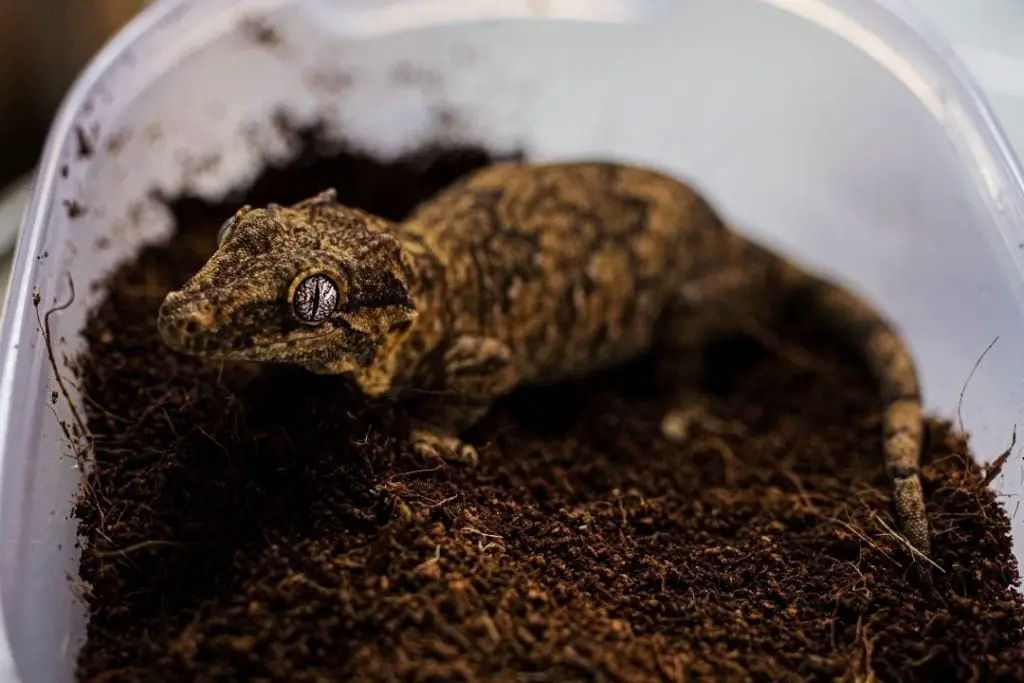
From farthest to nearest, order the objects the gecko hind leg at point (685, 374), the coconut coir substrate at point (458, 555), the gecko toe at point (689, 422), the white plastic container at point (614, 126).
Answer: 1. the gecko hind leg at point (685, 374)
2. the gecko toe at point (689, 422)
3. the white plastic container at point (614, 126)
4. the coconut coir substrate at point (458, 555)

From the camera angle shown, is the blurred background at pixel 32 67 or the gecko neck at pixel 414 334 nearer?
the gecko neck at pixel 414 334

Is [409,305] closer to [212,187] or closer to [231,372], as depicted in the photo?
[231,372]

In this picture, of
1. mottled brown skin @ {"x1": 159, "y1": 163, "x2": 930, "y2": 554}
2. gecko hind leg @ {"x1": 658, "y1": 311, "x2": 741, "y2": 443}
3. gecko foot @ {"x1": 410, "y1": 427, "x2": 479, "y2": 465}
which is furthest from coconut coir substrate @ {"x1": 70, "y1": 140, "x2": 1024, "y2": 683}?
gecko hind leg @ {"x1": 658, "y1": 311, "x2": 741, "y2": 443}

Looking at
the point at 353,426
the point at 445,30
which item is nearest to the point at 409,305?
the point at 353,426

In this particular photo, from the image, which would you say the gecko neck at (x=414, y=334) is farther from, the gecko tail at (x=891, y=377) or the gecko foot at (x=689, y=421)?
the gecko tail at (x=891, y=377)

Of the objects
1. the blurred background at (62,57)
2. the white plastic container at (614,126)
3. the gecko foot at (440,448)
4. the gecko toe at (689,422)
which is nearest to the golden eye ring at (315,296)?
the gecko foot at (440,448)
